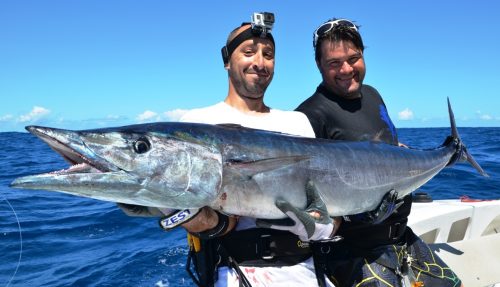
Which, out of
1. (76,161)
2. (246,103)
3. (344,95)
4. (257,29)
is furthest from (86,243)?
(76,161)

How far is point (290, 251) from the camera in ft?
9.26

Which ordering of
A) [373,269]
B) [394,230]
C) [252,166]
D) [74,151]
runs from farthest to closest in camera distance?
[394,230] → [373,269] → [252,166] → [74,151]

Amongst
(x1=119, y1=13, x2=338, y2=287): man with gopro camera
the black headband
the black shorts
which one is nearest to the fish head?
(x1=119, y1=13, x2=338, y2=287): man with gopro camera

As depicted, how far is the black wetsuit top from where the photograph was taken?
344 centimetres

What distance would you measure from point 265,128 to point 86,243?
587 centimetres

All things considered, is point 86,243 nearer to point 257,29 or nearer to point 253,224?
point 253,224

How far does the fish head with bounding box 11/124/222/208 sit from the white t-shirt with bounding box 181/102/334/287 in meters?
0.68

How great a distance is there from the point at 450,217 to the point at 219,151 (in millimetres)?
4634

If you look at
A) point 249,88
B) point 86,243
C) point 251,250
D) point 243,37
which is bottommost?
point 86,243

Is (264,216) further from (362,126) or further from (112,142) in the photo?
(362,126)

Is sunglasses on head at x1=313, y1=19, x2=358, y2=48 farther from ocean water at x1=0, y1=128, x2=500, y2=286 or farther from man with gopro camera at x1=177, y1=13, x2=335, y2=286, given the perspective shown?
ocean water at x1=0, y1=128, x2=500, y2=286

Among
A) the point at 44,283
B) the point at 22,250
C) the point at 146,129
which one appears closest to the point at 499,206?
the point at 146,129

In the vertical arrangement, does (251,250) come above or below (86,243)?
above

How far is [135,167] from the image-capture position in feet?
6.95
